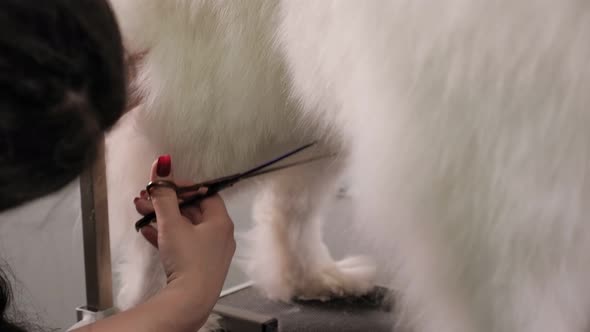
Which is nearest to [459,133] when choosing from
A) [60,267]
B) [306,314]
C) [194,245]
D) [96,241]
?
[194,245]

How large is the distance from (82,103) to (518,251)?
0.92 feet

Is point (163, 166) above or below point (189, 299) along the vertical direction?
above

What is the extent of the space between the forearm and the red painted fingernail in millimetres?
133

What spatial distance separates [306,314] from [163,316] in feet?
1.99

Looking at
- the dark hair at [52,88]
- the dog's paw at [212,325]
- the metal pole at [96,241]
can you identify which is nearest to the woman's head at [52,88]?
the dark hair at [52,88]

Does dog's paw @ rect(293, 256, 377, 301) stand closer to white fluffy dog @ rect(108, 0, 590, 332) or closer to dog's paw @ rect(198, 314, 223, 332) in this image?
dog's paw @ rect(198, 314, 223, 332)

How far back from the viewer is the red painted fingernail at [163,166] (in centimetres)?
56

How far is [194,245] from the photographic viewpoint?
19.6 inches

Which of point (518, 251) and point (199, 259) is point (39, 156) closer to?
point (199, 259)

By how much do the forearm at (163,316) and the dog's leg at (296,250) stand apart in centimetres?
55

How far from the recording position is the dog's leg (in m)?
1.04

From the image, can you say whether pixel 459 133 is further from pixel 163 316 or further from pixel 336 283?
pixel 336 283

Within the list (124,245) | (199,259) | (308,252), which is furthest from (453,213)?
(308,252)

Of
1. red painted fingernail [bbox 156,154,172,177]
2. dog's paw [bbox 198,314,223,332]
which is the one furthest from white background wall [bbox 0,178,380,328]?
red painted fingernail [bbox 156,154,172,177]
